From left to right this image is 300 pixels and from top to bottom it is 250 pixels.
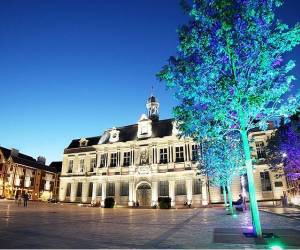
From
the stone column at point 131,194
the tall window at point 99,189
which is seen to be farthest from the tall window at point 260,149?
the tall window at point 99,189

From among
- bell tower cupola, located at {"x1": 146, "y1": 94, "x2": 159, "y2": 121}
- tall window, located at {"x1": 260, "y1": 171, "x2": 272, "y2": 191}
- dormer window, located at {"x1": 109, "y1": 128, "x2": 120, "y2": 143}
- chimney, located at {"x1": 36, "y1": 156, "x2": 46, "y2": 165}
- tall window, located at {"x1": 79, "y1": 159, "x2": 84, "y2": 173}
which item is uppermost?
bell tower cupola, located at {"x1": 146, "y1": 94, "x2": 159, "y2": 121}

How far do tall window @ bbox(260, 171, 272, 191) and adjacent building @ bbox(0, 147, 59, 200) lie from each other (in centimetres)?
4899

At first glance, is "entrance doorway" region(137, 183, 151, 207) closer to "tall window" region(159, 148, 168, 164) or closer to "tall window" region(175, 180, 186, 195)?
"tall window" region(159, 148, 168, 164)

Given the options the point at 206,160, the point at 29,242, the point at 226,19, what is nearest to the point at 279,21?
the point at 226,19

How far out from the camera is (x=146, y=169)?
123 feet

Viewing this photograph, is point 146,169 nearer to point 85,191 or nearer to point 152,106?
point 152,106

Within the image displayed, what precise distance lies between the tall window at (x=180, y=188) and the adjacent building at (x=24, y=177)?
37.5 metres

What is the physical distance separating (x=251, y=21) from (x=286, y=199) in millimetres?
26664

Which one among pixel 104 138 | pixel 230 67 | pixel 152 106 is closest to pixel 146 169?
pixel 104 138

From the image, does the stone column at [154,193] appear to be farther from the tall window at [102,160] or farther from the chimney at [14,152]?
the chimney at [14,152]

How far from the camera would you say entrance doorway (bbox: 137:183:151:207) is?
37250 mm

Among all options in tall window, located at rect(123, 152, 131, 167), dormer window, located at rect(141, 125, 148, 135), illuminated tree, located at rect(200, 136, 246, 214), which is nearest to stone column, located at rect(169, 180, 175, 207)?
tall window, located at rect(123, 152, 131, 167)

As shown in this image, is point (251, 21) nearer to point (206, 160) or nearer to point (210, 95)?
point (210, 95)

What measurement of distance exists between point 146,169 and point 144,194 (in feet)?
13.0
